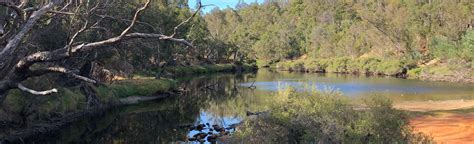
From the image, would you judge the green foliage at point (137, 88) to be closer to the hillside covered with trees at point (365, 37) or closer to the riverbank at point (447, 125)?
the riverbank at point (447, 125)

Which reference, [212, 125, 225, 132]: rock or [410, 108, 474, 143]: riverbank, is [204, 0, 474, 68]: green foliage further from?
[212, 125, 225, 132]: rock

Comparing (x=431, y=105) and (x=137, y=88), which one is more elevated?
(x=137, y=88)

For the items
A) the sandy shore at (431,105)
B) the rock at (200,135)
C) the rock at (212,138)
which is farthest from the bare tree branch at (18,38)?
the sandy shore at (431,105)

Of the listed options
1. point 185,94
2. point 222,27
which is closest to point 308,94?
point 185,94

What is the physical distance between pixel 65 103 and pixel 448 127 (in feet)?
71.4

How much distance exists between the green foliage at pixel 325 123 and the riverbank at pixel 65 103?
14.2 metres

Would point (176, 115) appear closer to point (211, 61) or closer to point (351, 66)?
point (211, 61)

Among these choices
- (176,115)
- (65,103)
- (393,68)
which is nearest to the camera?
(65,103)

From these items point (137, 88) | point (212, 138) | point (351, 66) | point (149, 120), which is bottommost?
point (212, 138)

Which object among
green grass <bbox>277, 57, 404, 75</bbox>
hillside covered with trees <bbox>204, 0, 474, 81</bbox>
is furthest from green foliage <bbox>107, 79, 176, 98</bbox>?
green grass <bbox>277, 57, 404, 75</bbox>

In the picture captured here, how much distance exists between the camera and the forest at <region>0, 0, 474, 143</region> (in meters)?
15.5

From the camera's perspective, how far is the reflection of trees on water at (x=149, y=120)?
1019 inches

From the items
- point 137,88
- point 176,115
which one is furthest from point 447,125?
point 137,88

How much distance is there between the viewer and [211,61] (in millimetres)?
104125
